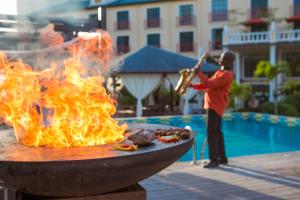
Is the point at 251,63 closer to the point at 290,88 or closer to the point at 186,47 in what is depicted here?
the point at 186,47

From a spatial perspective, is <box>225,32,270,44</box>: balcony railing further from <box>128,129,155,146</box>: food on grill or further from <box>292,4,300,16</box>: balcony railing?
<box>128,129,155,146</box>: food on grill

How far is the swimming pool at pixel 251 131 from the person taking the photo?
32.3ft

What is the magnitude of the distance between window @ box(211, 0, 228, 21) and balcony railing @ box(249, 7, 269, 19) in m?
1.67

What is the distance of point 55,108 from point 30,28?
8.74 feet

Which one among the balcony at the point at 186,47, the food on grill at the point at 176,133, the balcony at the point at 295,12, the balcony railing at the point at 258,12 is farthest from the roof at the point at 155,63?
the balcony at the point at 186,47

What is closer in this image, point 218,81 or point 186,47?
point 218,81

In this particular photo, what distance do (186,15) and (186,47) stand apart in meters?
2.19

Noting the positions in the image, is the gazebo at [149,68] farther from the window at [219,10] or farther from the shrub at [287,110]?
the window at [219,10]

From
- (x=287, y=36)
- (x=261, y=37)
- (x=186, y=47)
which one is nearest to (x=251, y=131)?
(x=261, y=37)

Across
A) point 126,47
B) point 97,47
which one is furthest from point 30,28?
point 126,47

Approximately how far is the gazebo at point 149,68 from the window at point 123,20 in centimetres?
1567

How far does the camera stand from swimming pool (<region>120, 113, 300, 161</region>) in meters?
9.85

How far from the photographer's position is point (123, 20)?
29688 mm

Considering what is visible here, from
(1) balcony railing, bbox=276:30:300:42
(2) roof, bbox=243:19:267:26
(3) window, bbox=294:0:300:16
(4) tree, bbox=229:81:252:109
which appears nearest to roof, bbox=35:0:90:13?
(4) tree, bbox=229:81:252:109
